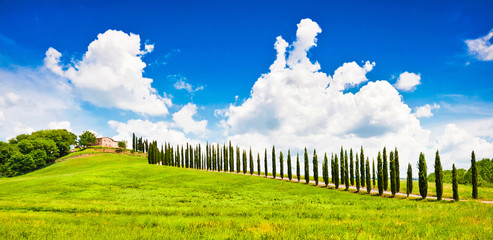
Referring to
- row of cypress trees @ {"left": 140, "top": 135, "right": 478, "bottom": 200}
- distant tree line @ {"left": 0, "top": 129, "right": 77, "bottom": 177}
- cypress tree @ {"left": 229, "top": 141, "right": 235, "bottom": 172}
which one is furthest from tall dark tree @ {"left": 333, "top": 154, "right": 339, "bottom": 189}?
distant tree line @ {"left": 0, "top": 129, "right": 77, "bottom": 177}

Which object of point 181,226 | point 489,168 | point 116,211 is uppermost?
point 181,226

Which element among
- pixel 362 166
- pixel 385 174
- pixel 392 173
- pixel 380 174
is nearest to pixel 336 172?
pixel 362 166

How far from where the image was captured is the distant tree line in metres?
91.2

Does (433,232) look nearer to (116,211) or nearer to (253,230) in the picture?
(253,230)

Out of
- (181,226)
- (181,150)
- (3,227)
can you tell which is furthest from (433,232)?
(181,150)

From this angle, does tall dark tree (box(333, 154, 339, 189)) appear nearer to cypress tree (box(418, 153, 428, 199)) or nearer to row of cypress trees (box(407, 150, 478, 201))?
row of cypress trees (box(407, 150, 478, 201))

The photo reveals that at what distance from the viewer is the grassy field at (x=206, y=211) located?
12.5 metres

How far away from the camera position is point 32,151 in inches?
3853

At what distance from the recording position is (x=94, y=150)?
119m

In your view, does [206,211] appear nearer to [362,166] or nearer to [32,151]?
[362,166]

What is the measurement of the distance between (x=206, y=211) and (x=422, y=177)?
1671 inches

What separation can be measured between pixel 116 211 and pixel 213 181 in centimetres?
3213

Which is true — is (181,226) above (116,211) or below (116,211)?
above

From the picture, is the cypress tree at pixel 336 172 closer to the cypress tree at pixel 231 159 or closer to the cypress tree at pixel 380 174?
the cypress tree at pixel 380 174
